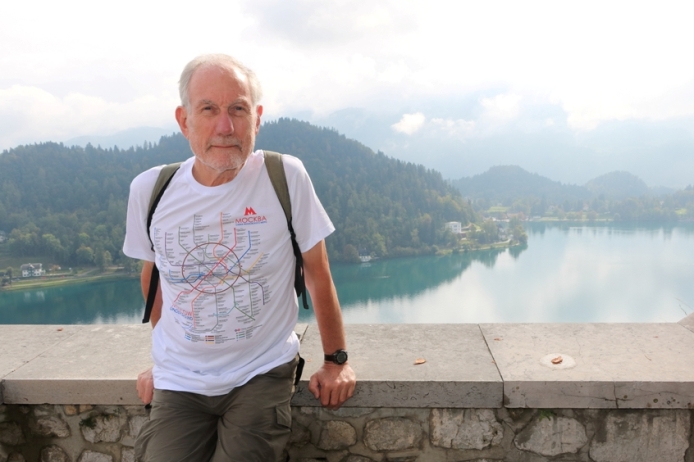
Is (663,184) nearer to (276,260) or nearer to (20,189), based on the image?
(20,189)

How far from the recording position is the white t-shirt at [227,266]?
146 centimetres

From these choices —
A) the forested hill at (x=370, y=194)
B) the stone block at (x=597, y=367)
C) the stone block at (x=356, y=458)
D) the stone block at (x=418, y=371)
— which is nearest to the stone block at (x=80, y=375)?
the stone block at (x=418, y=371)

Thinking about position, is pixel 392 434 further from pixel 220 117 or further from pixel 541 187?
pixel 541 187

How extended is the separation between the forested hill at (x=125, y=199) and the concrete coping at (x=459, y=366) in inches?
1728

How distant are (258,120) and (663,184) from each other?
9614cm

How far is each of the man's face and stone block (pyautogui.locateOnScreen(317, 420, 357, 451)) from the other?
3.08 feet

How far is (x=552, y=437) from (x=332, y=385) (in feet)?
2.47

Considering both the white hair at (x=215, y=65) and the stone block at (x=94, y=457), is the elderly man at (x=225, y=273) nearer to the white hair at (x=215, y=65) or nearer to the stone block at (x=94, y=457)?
the white hair at (x=215, y=65)

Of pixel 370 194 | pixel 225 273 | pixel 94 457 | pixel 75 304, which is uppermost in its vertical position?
pixel 370 194

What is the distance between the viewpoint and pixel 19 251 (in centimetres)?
4328

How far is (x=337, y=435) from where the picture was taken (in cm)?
181

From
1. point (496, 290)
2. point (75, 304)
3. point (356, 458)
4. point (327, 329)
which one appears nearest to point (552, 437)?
point (356, 458)

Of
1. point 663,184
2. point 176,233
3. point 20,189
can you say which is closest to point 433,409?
point 176,233

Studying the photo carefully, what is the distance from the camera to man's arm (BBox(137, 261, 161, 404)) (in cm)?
167
